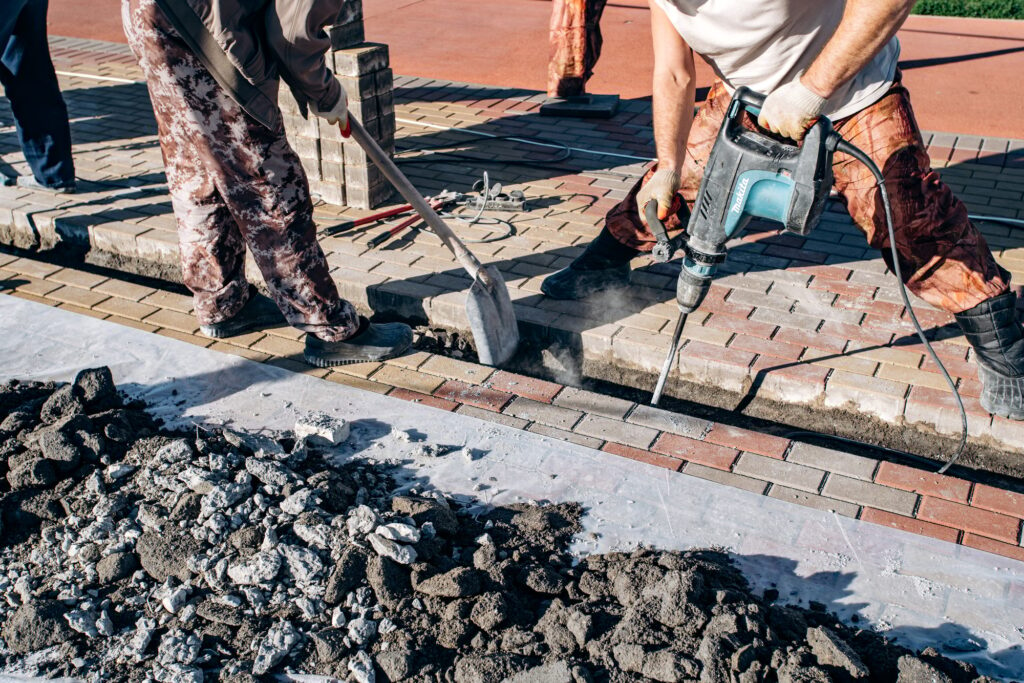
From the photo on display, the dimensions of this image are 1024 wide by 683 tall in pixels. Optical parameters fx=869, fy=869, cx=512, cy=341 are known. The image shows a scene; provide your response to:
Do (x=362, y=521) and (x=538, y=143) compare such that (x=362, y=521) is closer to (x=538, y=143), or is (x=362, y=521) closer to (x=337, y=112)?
(x=337, y=112)

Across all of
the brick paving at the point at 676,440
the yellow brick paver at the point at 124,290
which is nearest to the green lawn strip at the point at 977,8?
the brick paving at the point at 676,440

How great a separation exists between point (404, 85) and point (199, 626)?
5.66 meters

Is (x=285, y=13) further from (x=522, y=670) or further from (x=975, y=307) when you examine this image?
(x=975, y=307)

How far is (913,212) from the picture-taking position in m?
3.13

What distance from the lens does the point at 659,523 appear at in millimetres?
2736

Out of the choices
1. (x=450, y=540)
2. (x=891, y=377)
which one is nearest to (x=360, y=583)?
(x=450, y=540)

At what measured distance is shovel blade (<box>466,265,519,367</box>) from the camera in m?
3.54

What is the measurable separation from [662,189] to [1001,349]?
140cm

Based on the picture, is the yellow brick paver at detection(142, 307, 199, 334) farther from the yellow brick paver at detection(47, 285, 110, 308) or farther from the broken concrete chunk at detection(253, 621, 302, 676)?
the broken concrete chunk at detection(253, 621, 302, 676)

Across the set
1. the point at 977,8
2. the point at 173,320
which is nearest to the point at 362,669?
the point at 173,320

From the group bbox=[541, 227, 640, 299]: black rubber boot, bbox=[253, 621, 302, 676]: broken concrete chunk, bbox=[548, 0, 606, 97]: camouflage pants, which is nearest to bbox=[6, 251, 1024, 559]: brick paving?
bbox=[541, 227, 640, 299]: black rubber boot

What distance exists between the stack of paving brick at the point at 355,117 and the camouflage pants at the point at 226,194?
1.20 m

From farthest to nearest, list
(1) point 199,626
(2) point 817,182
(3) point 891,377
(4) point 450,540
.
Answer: (3) point 891,377
(2) point 817,182
(4) point 450,540
(1) point 199,626

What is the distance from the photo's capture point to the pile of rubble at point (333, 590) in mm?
2193
